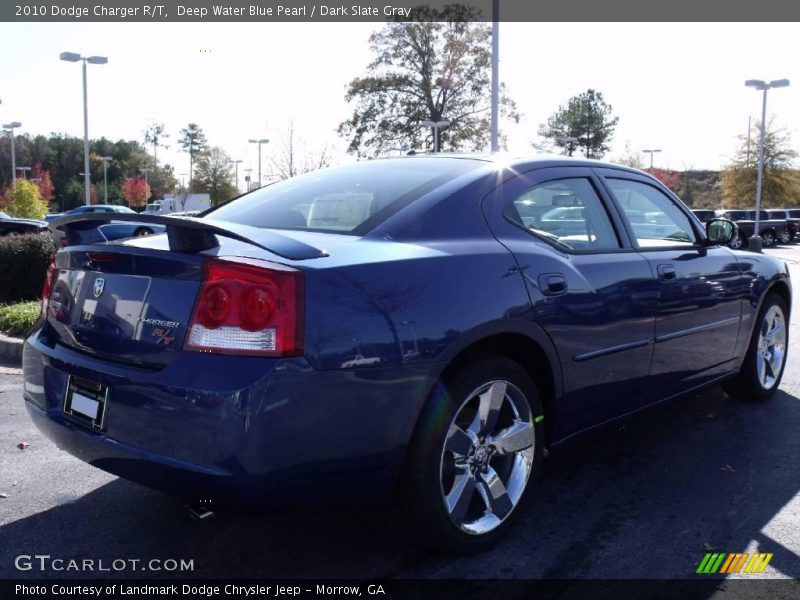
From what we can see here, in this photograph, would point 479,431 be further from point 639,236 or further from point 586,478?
point 639,236

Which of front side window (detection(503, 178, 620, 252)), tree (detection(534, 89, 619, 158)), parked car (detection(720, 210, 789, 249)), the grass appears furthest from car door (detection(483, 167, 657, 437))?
tree (detection(534, 89, 619, 158))

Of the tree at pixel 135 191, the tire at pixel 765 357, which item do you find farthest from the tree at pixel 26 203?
the tire at pixel 765 357

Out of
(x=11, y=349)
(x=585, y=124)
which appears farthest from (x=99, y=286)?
(x=585, y=124)

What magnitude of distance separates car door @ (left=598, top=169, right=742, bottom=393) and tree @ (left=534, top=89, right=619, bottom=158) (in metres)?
56.8

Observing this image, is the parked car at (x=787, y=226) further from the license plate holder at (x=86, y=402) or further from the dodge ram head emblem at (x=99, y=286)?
the license plate holder at (x=86, y=402)

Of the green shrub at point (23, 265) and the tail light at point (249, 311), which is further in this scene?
the green shrub at point (23, 265)

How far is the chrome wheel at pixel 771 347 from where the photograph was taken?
518 cm

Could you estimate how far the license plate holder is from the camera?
103 inches

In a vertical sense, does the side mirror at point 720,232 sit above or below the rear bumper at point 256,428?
above

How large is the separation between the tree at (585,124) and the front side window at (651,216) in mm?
56764

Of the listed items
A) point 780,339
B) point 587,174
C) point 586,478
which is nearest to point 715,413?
point 780,339

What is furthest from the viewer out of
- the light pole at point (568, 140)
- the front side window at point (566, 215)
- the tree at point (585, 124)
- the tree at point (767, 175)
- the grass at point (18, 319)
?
the tree at point (585, 124)

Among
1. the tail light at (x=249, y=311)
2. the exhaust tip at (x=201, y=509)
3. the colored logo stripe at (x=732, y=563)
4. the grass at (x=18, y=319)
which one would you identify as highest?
the tail light at (x=249, y=311)

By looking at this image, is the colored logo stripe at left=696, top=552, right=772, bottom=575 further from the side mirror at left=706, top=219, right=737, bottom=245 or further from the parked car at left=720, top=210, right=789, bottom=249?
the parked car at left=720, top=210, right=789, bottom=249
